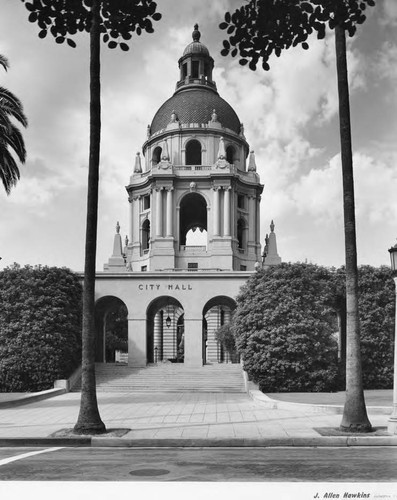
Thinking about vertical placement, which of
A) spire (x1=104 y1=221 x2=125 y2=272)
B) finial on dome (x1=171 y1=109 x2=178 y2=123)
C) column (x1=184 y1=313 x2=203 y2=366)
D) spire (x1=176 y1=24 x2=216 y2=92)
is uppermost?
spire (x1=176 y1=24 x2=216 y2=92)

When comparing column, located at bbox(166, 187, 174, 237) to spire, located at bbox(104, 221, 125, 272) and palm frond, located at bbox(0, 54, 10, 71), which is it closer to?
spire, located at bbox(104, 221, 125, 272)

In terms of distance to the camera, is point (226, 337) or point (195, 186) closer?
point (226, 337)

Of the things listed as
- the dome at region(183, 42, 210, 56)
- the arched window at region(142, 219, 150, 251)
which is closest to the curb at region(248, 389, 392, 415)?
the arched window at region(142, 219, 150, 251)

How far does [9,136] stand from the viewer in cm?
2642

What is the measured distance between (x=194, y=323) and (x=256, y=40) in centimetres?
3000

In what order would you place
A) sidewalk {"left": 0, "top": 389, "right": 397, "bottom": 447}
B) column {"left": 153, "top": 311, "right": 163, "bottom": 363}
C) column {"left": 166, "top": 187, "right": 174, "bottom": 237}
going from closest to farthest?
sidewalk {"left": 0, "top": 389, "right": 397, "bottom": 447} → column {"left": 166, "top": 187, "right": 174, "bottom": 237} → column {"left": 153, "top": 311, "right": 163, "bottom": 363}

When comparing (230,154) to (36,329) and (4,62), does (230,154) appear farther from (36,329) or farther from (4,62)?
(4,62)

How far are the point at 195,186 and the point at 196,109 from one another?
953 cm

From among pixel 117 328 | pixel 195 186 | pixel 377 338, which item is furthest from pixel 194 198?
pixel 377 338

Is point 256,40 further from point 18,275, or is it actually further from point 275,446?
point 18,275

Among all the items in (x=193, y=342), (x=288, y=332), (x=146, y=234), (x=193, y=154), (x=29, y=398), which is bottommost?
(x=29, y=398)

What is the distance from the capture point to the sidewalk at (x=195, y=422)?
14.0 m

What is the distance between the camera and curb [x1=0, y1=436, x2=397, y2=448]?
13.8 metres

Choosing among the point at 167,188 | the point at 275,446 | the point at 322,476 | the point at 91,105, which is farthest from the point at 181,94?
the point at 322,476
